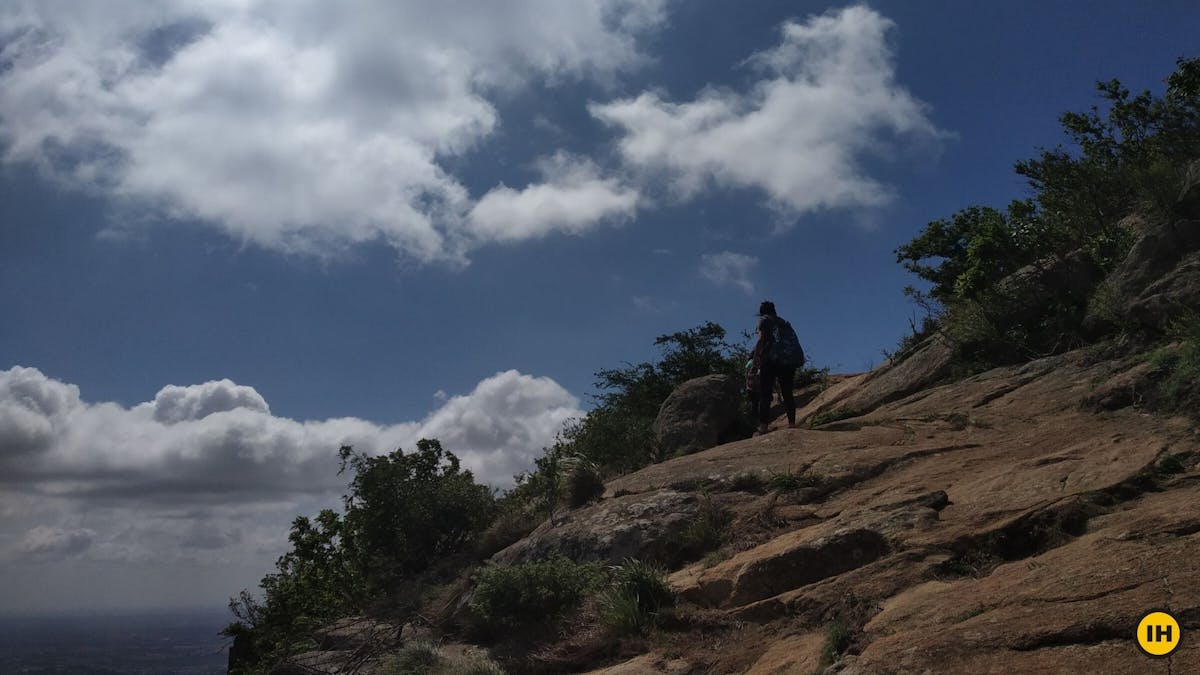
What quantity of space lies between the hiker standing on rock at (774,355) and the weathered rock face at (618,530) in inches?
161

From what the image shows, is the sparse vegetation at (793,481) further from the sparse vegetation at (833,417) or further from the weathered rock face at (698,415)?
the weathered rock face at (698,415)

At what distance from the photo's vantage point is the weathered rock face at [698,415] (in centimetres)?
1745

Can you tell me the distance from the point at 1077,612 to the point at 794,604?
2.80 metres

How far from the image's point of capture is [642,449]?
17.4m

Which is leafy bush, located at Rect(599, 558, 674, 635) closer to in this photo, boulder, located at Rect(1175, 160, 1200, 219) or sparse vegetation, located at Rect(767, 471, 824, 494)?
sparse vegetation, located at Rect(767, 471, 824, 494)

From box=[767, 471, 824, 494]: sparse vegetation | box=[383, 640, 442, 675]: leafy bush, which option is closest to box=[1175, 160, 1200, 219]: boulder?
box=[767, 471, 824, 494]: sparse vegetation

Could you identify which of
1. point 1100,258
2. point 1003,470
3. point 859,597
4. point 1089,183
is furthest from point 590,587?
point 1089,183

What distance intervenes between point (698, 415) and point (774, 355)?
3583 mm

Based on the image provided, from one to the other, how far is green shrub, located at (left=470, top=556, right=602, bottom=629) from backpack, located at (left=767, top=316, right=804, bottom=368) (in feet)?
19.9

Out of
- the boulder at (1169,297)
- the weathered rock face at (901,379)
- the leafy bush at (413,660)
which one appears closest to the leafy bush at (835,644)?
the leafy bush at (413,660)

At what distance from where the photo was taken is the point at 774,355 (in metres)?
14.7

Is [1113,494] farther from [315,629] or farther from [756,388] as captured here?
[315,629]

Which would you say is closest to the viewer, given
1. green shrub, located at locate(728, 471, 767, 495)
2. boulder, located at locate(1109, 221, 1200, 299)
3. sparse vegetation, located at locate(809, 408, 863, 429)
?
green shrub, located at locate(728, 471, 767, 495)

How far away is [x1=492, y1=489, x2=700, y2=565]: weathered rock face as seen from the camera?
1062 centimetres
